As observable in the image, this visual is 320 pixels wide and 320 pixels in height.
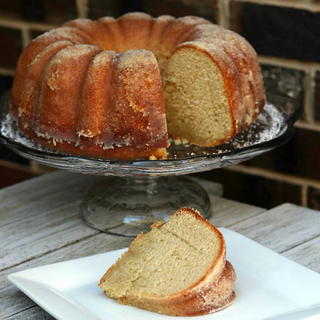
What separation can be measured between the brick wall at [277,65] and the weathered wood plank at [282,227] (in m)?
0.38

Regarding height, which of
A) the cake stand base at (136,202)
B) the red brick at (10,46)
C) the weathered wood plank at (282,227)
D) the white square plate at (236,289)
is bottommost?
the weathered wood plank at (282,227)

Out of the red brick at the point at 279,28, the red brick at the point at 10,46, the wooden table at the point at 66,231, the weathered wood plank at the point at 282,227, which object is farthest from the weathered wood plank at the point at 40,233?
the red brick at the point at 10,46

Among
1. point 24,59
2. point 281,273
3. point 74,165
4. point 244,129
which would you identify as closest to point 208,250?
point 281,273

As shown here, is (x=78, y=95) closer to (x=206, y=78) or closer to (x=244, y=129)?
(x=206, y=78)

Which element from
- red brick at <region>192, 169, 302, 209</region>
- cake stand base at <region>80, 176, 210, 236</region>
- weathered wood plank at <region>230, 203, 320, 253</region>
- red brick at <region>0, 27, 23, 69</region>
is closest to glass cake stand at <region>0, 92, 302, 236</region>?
cake stand base at <region>80, 176, 210, 236</region>

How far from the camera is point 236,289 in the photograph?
0.91 metres

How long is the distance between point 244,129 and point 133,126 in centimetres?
31

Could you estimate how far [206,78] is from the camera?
124 cm

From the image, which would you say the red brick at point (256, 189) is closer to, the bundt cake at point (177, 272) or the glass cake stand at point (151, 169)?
the glass cake stand at point (151, 169)

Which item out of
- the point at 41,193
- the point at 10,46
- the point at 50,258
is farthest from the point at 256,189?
the point at 10,46

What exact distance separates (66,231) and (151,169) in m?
0.32

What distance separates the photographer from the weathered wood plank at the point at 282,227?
1.17 meters

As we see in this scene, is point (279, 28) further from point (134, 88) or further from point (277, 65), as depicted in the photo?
point (134, 88)

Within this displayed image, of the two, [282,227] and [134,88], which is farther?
[282,227]
